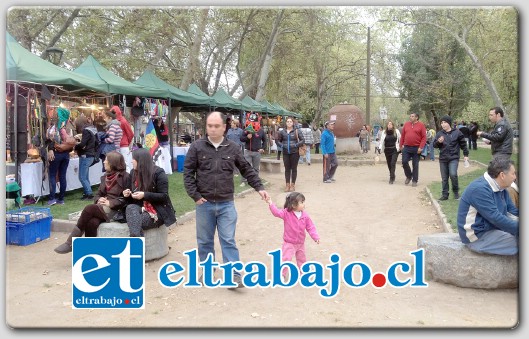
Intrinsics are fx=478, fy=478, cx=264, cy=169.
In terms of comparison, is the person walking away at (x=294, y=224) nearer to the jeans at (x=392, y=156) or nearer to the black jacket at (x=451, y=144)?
the black jacket at (x=451, y=144)

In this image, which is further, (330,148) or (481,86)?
(481,86)

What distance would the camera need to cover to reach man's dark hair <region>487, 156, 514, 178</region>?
3895 mm

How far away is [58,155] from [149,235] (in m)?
3.67

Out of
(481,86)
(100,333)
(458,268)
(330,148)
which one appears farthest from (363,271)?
(481,86)

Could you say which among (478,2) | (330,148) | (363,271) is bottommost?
(363,271)

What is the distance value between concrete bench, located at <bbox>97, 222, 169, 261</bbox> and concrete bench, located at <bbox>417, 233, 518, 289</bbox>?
2725 millimetres

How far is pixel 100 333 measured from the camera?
10.4ft

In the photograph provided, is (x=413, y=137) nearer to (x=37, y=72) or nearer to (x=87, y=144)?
(x=87, y=144)

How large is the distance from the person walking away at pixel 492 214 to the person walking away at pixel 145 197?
2.88 m

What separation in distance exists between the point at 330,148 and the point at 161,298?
794cm

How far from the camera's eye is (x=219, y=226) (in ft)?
14.2

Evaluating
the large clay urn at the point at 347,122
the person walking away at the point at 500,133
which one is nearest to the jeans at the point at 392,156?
the person walking away at the point at 500,133

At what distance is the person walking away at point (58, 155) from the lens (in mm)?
7699

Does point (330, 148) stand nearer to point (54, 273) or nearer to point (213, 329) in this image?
point (54, 273)
